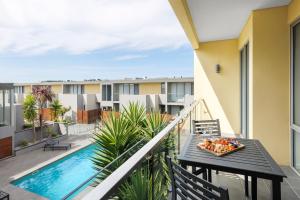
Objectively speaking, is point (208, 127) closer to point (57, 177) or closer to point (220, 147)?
point (220, 147)

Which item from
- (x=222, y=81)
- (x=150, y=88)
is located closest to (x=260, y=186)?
(x=222, y=81)

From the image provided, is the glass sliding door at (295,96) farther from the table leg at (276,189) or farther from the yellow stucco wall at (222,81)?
the yellow stucco wall at (222,81)

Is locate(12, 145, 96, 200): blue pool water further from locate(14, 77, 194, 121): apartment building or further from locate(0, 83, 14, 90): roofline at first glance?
locate(14, 77, 194, 121): apartment building

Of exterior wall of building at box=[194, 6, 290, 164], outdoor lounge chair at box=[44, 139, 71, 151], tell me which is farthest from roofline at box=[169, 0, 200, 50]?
outdoor lounge chair at box=[44, 139, 71, 151]

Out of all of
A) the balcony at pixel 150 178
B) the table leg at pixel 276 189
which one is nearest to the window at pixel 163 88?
the balcony at pixel 150 178

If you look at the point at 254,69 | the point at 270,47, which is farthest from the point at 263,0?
the point at 254,69

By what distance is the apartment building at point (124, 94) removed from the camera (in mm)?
20609

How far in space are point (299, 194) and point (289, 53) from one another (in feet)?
7.93

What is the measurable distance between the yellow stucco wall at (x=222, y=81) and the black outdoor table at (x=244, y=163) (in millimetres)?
4161

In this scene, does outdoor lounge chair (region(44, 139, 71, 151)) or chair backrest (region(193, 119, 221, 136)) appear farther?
outdoor lounge chair (region(44, 139, 71, 151))

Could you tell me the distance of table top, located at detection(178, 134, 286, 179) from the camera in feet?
6.14

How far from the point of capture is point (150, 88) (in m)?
22.7

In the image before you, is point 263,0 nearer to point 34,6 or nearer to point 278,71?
point 278,71

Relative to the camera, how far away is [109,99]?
24.0m
